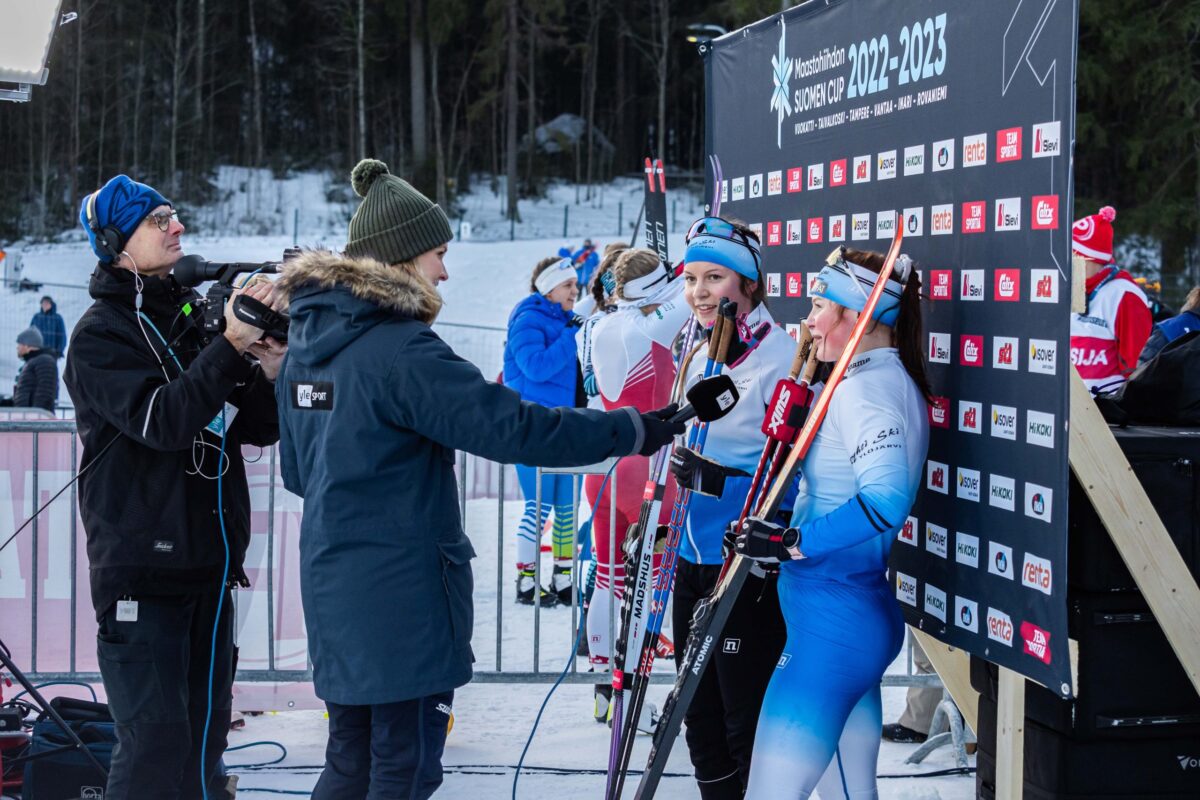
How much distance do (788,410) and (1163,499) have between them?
99 centimetres

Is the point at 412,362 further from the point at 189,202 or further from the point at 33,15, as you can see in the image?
the point at 189,202

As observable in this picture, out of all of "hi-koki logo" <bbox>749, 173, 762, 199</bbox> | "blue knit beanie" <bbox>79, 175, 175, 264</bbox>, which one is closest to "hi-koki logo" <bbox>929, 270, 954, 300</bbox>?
"hi-koki logo" <bbox>749, 173, 762, 199</bbox>

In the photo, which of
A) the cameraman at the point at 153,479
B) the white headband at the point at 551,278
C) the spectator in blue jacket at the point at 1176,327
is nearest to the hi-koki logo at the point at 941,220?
the cameraman at the point at 153,479

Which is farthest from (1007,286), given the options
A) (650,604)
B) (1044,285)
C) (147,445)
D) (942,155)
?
(147,445)

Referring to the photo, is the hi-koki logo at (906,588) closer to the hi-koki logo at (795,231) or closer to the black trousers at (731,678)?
the black trousers at (731,678)

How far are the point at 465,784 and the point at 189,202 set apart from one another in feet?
111

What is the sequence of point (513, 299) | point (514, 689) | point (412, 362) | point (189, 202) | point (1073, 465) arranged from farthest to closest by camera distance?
point (189, 202)
point (513, 299)
point (514, 689)
point (1073, 465)
point (412, 362)

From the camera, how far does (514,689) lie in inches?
225

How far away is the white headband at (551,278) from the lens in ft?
23.0

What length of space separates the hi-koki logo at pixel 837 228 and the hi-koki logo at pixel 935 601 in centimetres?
105

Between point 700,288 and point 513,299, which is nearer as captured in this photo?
point 700,288

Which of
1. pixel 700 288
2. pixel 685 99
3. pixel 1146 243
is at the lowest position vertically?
pixel 700 288

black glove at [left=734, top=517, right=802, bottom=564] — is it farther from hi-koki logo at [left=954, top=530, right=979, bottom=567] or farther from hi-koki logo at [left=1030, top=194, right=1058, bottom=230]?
hi-koki logo at [left=1030, top=194, right=1058, bottom=230]

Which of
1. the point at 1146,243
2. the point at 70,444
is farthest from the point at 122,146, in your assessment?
the point at 70,444
